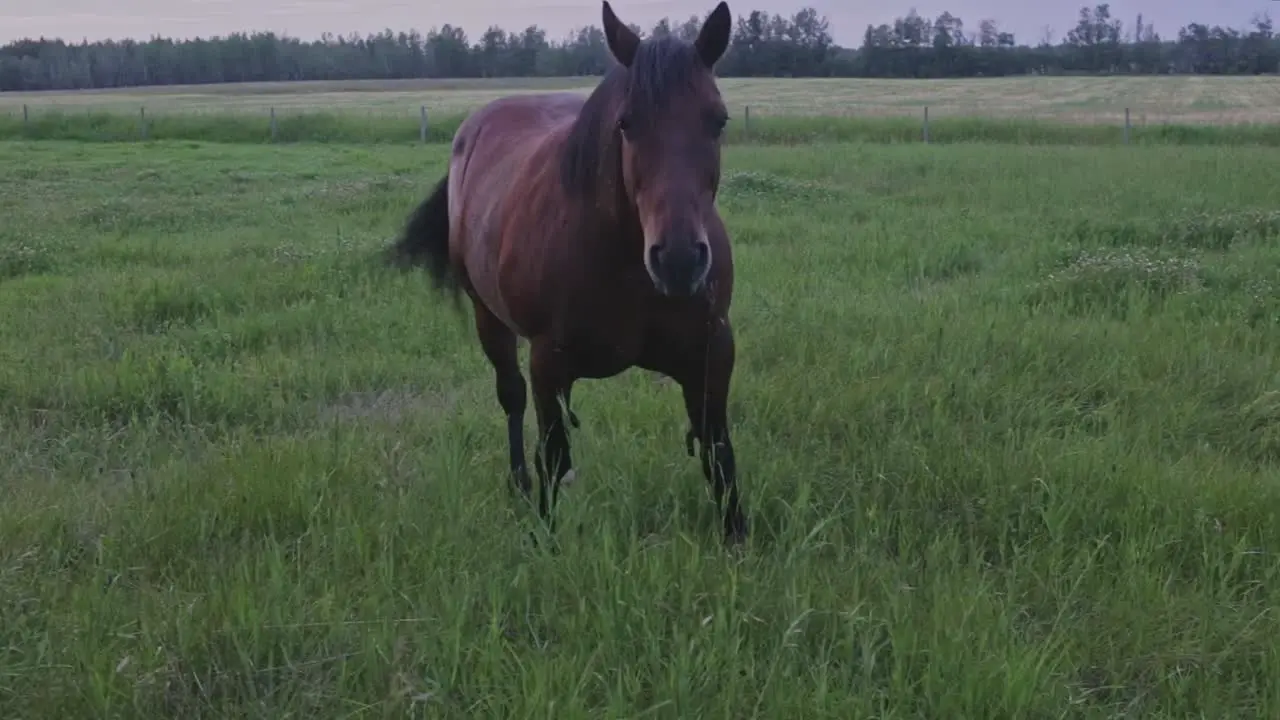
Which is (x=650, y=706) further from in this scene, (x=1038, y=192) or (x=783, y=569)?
(x=1038, y=192)

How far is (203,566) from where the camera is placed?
2.95 m

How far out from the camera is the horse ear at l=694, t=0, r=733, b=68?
2818 millimetres

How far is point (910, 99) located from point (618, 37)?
137 feet

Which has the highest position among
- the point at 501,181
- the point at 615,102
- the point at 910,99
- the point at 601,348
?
the point at 910,99

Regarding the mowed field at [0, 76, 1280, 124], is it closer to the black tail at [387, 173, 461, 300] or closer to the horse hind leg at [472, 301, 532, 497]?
the black tail at [387, 173, 461, 300]

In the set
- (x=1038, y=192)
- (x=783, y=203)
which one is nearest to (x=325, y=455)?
(x=783, y=203)

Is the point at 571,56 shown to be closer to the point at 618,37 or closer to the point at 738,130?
the point at 738,130

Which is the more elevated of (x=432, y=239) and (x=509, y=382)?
(x=432, y=239)

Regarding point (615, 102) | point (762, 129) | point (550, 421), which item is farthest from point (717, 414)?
point (762, 129)

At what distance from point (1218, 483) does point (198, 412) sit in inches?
167

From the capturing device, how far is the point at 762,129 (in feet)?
79.7

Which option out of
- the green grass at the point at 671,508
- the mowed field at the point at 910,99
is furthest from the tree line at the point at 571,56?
the green grass at the point at 671,508

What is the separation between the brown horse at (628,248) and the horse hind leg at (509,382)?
4cm

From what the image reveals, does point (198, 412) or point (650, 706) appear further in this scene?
point (198, 412)
